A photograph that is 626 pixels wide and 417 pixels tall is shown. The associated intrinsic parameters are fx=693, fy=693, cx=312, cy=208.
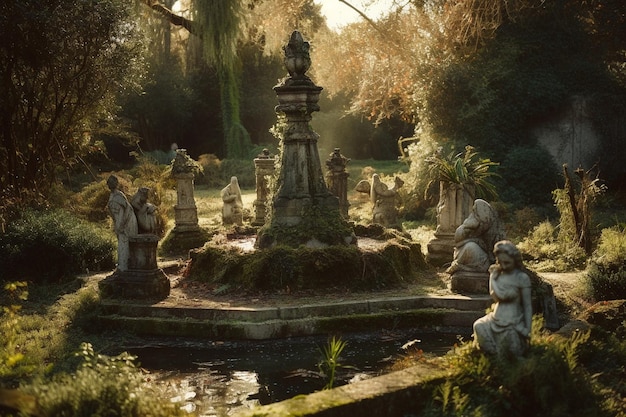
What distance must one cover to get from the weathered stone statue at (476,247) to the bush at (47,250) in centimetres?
748

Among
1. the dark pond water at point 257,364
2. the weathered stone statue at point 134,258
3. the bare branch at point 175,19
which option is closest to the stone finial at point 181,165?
the weathered stone statue at point 134,258

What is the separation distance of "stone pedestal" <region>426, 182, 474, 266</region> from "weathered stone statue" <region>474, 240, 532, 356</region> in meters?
6.65

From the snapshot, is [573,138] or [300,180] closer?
[300,180]

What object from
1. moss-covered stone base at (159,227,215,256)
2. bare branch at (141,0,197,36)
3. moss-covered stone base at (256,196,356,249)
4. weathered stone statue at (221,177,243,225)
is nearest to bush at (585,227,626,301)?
moss-covered stone base at (256,196,356,249)

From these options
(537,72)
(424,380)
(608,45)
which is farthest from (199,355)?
(608,45)

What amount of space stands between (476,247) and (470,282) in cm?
56

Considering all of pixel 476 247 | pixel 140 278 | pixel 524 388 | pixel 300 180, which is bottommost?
pixel 524 388

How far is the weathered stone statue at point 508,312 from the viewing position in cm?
652

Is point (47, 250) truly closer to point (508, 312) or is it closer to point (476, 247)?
point (476, 247)

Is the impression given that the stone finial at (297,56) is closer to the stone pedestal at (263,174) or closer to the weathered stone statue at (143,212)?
the weathered stone statue at (143,212)

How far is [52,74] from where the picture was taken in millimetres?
15977

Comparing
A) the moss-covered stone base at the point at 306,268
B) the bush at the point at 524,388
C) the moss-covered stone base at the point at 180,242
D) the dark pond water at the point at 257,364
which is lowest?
the dark pond water at the point at 257,364

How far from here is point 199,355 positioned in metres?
9.09

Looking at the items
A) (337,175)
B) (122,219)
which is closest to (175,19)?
(337,175)
